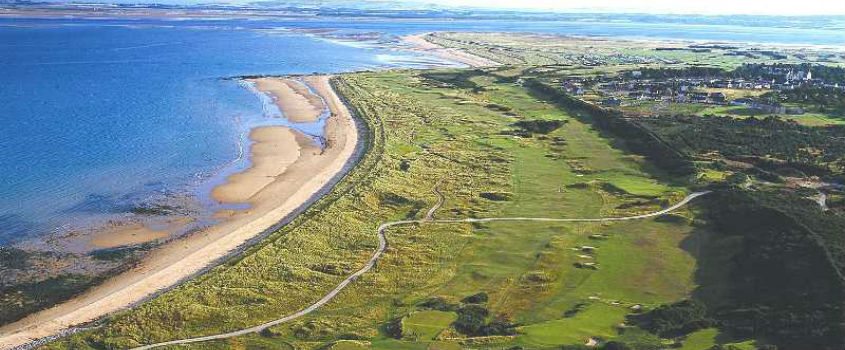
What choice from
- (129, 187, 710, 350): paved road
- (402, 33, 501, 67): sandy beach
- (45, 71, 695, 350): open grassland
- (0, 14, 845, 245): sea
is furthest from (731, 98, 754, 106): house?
(402, 33, 501, 67): sandy beach

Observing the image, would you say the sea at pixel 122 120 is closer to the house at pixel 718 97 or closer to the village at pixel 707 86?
the village at pixel 707 86

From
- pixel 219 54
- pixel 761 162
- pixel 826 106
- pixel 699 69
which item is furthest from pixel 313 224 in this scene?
pixel 219 54

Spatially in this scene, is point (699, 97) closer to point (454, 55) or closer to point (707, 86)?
point (707, 86)

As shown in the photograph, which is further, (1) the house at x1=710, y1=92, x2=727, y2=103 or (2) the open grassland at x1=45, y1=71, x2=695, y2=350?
(1) the house at x1=710, y1=92, x2=727, y2=103

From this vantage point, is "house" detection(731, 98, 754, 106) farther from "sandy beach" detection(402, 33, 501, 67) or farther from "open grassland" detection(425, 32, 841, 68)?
"sandy beach" detection(402, 33, 501, 67)

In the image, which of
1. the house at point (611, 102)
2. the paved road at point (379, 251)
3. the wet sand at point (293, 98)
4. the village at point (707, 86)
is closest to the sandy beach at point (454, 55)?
the village at point (707, 86)

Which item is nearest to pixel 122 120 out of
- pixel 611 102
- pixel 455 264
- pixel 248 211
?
pixel 248 211

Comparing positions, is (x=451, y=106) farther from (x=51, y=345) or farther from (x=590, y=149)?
(x=51, y=345)
